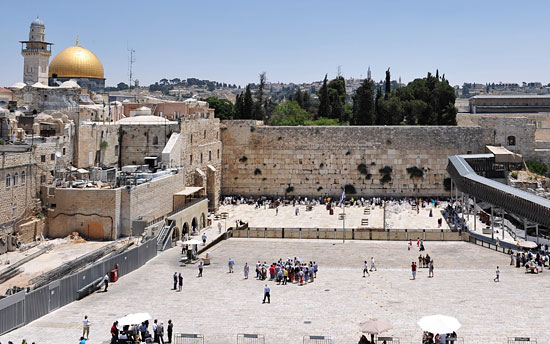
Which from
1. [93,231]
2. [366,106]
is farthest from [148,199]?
[366,106]

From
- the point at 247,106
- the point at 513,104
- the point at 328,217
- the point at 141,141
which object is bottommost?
the point at 328,217

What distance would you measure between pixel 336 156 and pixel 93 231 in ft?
66.5

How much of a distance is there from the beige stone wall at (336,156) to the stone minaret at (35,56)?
52.6 ft

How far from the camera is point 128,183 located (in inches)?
1111

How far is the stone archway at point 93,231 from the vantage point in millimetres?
26828

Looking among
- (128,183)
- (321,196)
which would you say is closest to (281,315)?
(128,183)

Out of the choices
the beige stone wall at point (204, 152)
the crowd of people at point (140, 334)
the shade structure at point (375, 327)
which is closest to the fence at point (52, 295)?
the crowd of people at point (140, 334)

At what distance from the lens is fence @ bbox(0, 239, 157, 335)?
15.6 m

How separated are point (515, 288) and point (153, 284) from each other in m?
11.6

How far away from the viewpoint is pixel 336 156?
42.9 meters

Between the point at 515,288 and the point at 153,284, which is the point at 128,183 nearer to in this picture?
the point at 153,284

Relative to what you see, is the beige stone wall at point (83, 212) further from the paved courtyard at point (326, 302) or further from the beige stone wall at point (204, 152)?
the beige stone wall at point (204, 152)

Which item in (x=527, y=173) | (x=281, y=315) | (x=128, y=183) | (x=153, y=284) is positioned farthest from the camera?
(x=527, y=173)

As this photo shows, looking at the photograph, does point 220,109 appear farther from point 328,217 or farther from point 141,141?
point 328,217
